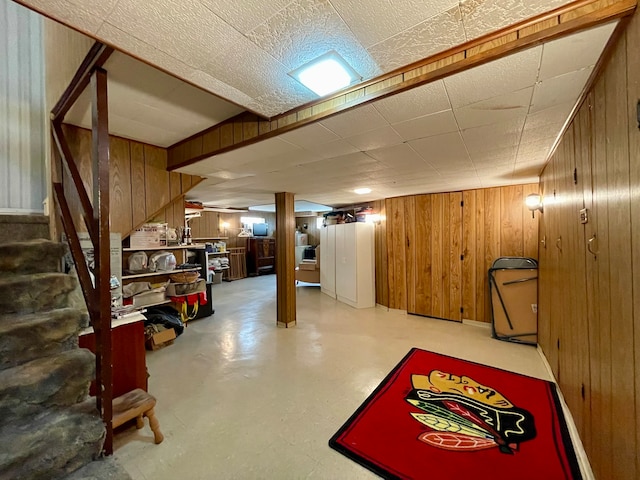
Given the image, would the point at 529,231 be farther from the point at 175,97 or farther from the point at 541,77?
the point at 175,97

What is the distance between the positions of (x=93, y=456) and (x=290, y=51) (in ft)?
7.08

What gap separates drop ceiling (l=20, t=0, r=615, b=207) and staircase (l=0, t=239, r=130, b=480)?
1349 millimetres

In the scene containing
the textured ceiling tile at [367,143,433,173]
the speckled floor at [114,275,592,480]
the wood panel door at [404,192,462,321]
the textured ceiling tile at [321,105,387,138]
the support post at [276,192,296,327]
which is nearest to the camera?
the textured ceiling tile at [321,105,387,138]

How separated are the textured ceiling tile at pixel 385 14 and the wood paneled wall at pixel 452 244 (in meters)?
3.84

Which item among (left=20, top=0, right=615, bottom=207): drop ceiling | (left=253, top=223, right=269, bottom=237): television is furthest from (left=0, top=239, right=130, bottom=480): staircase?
(left=253, top=223, right=269, bottom=237): television

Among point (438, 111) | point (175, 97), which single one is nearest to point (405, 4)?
point (438, 111)

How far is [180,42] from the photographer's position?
115 cm

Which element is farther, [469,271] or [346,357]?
[469,271]

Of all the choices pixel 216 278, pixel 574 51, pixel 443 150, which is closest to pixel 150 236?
pixel 443 150

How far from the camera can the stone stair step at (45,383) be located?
1.19 meters

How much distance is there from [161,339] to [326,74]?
365cm

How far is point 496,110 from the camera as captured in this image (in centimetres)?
160

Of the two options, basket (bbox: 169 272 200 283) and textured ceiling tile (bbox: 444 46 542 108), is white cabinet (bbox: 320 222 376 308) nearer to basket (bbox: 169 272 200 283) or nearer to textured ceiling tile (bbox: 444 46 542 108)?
basket (bbox: 169 272 200 283)

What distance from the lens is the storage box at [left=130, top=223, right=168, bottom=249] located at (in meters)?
3.41
